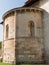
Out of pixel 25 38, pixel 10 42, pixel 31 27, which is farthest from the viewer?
pixel 10 42

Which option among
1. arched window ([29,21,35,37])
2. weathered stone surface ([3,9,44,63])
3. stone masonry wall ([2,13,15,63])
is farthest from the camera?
arched window ([29,21,35,37])

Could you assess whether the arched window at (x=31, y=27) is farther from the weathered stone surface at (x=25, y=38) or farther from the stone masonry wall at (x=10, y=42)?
the stone masonry wall at (x=10, y=42)

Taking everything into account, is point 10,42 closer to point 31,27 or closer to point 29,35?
point 29,35

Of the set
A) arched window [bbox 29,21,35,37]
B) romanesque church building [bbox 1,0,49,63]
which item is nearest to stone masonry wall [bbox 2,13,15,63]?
romanesque church building [bbox 1,0,49,63]

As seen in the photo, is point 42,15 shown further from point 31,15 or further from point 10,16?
point 10,16

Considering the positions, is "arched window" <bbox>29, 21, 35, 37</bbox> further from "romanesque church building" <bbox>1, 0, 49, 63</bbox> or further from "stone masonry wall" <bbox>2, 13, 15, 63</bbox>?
"stone masonry wall" <bbox>2, 13, 15, 63</bbox>

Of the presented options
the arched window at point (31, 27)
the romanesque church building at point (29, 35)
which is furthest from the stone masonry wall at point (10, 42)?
the arched window at point (31, 27)

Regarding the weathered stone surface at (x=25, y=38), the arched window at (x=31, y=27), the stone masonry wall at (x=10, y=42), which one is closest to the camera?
the weathered stone surface at (x=25, y=38)

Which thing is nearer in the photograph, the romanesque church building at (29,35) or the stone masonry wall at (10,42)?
the romanesque church building at (29,35)

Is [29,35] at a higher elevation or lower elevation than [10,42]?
higher

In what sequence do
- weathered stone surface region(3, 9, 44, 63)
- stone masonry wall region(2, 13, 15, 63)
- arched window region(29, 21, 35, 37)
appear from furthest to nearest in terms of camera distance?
arched window region(29, 21, 35, 37)
stone masonry wall region(2, 13, 15, 63)
weathered stone surface region(3, 9, 44, 63)

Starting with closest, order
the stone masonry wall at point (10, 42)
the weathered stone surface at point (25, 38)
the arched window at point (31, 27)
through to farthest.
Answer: the weathered stone surface at point (25, 38)
the stone masonry wall at point (10, 42)
the arched window at point (31, 27)

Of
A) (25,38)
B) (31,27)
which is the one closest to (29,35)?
(25,38)

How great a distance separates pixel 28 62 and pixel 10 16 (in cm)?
480
